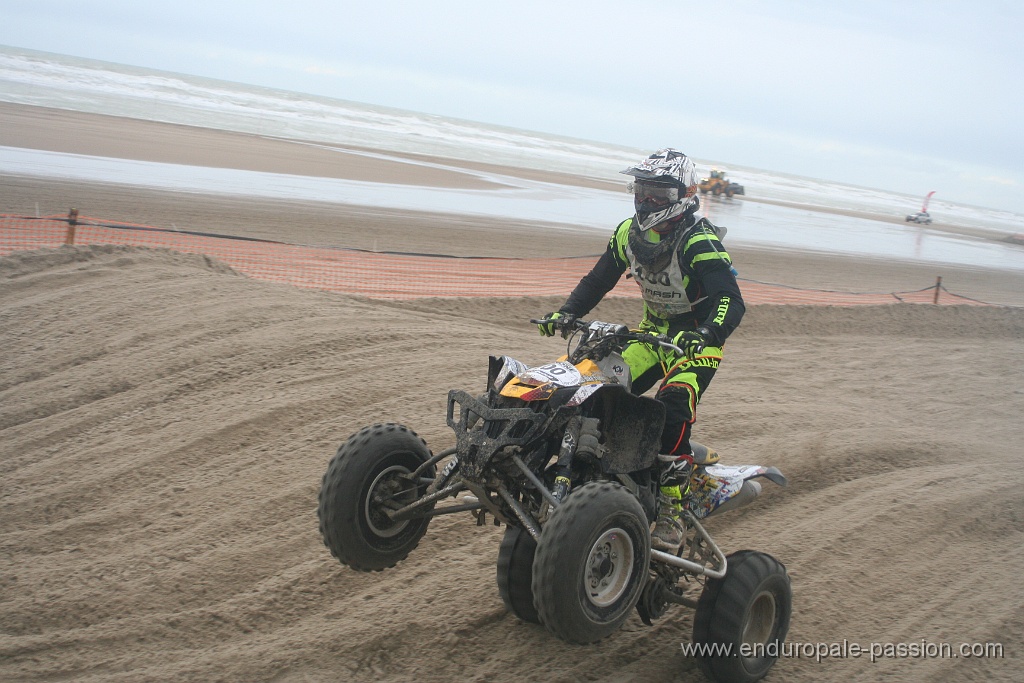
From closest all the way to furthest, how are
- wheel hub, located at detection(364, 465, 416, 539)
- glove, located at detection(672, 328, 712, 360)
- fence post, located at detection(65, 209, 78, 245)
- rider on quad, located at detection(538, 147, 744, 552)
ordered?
wheel hub, located at detection(364, 465, 416, 539)
glove, located at detection(672, 328, 712, 360)
rider on quad, located at detection(538, 147, 744, 552)
fence post, located at detection(65, 209, 78, 245)

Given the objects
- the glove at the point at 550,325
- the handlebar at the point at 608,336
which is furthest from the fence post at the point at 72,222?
the handlebar at the point at 608,336

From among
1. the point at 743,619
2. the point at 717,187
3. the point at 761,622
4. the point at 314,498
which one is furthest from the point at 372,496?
the point at 717,187

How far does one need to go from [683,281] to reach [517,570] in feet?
6.13

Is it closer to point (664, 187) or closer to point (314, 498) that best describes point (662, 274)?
point (664, 187)

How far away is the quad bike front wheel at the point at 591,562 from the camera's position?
128 inches

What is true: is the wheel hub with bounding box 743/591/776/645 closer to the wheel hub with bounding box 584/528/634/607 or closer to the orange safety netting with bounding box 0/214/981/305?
the wheel hub with bounding box 584/528/634/607

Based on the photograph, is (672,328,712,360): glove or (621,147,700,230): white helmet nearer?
(672,328,712,360): glove

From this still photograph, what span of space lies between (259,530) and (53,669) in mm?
1437

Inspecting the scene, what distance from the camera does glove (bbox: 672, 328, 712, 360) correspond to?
411 cm

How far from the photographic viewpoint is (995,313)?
48.0ft

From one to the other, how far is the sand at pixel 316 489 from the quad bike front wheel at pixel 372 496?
66 cm

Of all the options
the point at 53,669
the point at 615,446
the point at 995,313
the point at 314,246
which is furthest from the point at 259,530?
the point at 995,313

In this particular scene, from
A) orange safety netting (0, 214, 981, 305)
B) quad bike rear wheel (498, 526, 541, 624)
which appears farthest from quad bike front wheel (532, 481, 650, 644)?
orange safety netting (0, 214, 981, 305)

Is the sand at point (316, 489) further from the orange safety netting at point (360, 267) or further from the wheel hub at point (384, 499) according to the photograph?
the orange safety netting at point (360, 267)
